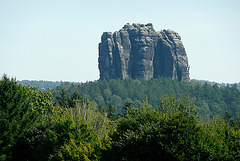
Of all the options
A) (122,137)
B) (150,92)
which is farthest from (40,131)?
(150,92)

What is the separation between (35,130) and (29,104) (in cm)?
478

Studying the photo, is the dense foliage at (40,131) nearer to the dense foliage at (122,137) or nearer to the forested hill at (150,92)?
the dense foliage at (122,137)

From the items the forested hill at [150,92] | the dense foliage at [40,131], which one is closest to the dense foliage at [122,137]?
the dense foliage at [40,131]

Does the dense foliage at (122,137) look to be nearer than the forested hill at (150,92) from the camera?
Yes

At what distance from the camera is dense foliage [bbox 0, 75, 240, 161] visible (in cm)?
2277

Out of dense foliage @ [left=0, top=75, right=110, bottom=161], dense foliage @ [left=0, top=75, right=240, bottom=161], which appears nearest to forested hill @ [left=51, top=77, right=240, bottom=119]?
dense foliage @ [left=0, top=75, right=110, bottom=161]

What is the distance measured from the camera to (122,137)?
26.8m

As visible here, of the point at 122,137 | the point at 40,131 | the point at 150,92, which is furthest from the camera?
the point at 150,92

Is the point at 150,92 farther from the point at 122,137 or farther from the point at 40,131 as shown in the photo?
the point at 122,137

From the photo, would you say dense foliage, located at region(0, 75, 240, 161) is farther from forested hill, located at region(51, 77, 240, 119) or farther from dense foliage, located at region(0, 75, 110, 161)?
forested hill, located at region(51, 77, 240, 119)

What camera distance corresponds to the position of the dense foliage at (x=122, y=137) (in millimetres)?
22766

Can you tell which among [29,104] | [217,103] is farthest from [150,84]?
[29,104]

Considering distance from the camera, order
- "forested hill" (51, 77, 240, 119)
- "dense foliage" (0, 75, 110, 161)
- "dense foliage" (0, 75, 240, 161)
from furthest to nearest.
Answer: "forested hill" (51, 77, 240, 119) → "dense foliage" (0, 75, 110, 161) → "dense foliage" (0, 75, 240, 161)

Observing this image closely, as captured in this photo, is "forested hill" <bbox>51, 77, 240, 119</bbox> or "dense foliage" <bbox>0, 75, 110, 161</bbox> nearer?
"dense foliage" <bbox>0, 75, 110, 161</bbox>
